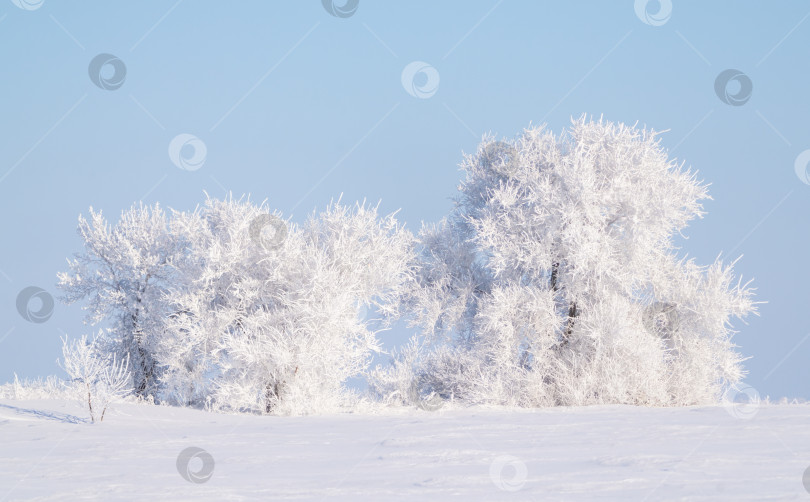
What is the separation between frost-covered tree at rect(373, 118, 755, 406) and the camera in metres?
17.8

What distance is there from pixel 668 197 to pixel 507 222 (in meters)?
4.10

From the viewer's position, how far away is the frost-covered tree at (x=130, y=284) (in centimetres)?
1944

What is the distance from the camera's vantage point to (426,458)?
25.8 ft

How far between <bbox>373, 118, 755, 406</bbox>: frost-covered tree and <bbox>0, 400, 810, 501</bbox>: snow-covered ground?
5780 mm

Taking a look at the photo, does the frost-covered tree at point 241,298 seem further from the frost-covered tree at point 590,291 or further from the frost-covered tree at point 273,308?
the frost-covered tree at point 590,291

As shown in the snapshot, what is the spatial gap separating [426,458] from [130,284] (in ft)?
46.2

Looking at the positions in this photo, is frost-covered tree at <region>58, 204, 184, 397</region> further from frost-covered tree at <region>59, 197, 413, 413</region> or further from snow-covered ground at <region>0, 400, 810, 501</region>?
snow-covered ground at <region>0, 400, 810, 501</region>

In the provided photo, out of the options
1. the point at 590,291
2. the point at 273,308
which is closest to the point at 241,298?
the point at 273,308

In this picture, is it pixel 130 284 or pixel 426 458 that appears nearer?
pixel 426 458

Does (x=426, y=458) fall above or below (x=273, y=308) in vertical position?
below

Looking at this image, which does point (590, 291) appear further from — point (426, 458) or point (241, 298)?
point (426, 458)

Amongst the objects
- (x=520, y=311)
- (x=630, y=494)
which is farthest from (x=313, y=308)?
(x=630, y=494)

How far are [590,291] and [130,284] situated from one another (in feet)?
39.0

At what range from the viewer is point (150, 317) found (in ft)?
63.6
